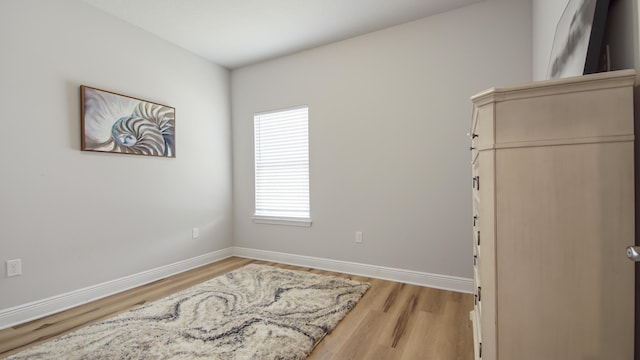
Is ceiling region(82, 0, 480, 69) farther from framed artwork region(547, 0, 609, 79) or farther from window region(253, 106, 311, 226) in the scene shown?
framed artwork region(547, 0, 609, 79)

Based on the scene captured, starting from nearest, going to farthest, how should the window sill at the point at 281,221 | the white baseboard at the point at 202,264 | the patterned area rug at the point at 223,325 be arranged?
1. the patterned area rug at the point at 223,325
2. the white baseboard at the point at 202,264
3. the window sill at the point at 281,221

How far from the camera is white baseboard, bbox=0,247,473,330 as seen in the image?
216cm

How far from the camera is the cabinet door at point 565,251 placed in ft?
2.45

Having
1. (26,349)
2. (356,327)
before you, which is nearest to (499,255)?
(356,327)

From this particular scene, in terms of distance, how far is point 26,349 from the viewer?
5.75 ft

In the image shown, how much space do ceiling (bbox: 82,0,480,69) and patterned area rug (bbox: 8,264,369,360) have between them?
2.63 meters

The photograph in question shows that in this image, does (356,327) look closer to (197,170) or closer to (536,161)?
(536,161)

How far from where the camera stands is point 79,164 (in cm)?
244

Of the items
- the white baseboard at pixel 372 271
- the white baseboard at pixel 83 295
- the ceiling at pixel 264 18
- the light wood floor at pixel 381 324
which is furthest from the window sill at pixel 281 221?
the ceiling at pixel 264 18

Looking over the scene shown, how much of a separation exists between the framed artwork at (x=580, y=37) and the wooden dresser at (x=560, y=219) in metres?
0.28

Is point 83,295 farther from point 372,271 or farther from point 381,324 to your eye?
point 372,271

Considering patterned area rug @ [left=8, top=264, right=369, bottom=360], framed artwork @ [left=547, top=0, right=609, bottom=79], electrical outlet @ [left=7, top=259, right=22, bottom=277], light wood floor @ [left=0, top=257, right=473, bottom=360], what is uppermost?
framed artwork @ [left=547, top=0, right=609, bottom=79]

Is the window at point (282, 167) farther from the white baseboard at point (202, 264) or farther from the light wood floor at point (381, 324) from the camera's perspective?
the light wood floor at point (381, 324)

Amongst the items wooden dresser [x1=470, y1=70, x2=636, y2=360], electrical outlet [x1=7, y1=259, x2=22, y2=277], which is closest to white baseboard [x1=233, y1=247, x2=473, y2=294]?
wooden dresser [x1=470, y1=70, x2=636, y2=360]
